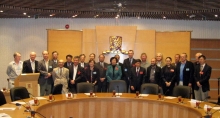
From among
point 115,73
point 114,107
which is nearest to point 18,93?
point 114,107

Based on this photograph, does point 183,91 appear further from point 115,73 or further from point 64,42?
point 64,42

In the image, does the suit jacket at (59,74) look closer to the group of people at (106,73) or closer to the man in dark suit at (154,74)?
the group of people at (106,73)

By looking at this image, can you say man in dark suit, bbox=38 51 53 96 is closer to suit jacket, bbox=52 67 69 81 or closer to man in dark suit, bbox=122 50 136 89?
suit jacket, bbox=52 67 69 81

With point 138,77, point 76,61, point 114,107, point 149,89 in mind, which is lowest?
point 114,107

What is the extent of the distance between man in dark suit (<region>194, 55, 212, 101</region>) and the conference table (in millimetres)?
1674

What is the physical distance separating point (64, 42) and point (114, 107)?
452 cm

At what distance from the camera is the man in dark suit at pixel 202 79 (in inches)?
305

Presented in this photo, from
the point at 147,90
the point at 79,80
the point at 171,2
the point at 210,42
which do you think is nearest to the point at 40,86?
the point at 79,80

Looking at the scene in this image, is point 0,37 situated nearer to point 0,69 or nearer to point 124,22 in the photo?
point 0,69

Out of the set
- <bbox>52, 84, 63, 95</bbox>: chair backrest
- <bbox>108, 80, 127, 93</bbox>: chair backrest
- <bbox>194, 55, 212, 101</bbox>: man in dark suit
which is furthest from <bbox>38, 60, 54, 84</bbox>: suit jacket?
<bbox>194, 55, 212, 101</bbox>: man in dark suit

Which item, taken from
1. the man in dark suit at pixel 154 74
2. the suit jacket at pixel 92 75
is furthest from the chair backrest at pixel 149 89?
the suit jacket at pixel 92 75

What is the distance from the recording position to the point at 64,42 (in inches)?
412

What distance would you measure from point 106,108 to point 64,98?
36.2 inches

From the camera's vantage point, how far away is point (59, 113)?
604 centimetres
